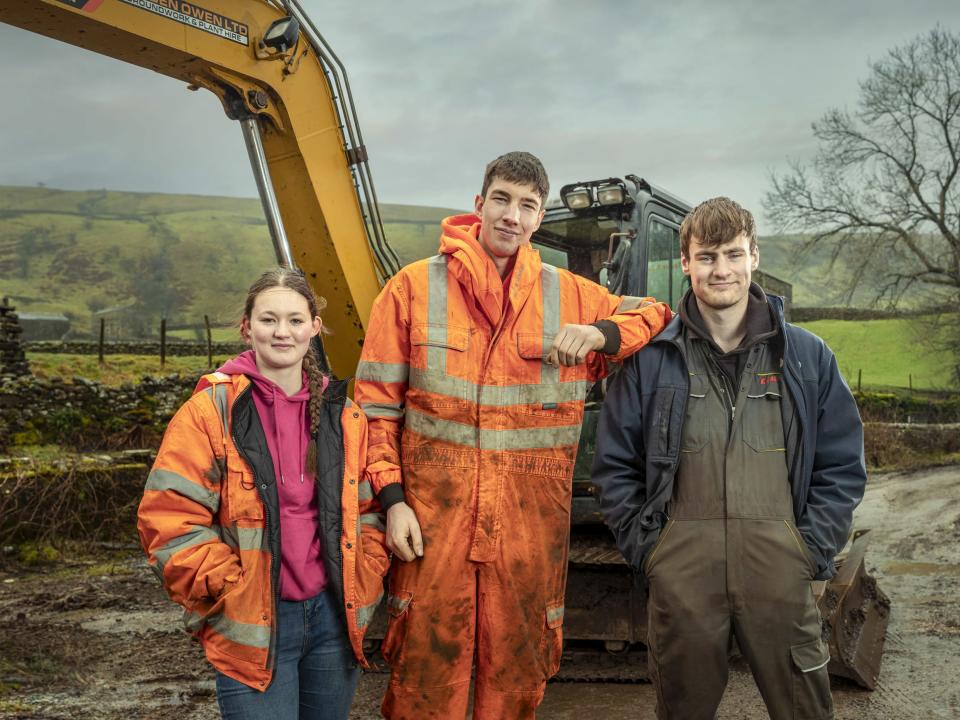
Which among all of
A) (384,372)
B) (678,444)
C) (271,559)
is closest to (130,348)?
(384,372)

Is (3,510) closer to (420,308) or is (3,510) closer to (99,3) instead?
(99,3)

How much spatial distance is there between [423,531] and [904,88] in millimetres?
25986

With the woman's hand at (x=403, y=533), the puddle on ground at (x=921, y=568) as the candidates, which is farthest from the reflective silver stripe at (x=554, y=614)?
the puddle on ground at (x=921, y=568)

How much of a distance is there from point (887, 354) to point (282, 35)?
2533 cm

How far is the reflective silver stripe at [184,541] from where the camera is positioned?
6.79ft

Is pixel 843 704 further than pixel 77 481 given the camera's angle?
No

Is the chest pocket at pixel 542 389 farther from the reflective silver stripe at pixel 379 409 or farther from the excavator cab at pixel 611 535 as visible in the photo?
→ the excavator cab at pixel 611 535

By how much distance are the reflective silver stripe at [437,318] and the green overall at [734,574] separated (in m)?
0.78

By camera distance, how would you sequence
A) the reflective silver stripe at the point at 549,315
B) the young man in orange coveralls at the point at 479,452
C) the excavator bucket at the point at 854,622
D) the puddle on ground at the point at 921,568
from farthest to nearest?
1. the puddle on ground at the point at 921,568
2. the excavator bucket at the point at 854,622
3. the reflective silver stripe at the point at 549,315
4. the young man in orange coveralls at the point at 479,452

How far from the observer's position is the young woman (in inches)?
83.2

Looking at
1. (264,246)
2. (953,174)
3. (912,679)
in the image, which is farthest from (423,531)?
(264,246)

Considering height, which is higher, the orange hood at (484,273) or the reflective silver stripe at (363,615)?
the orange hood at (484,273)

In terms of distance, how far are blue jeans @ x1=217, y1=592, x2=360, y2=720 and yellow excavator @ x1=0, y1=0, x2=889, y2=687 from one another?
→ 1.96 meters

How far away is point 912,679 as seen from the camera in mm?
4621
